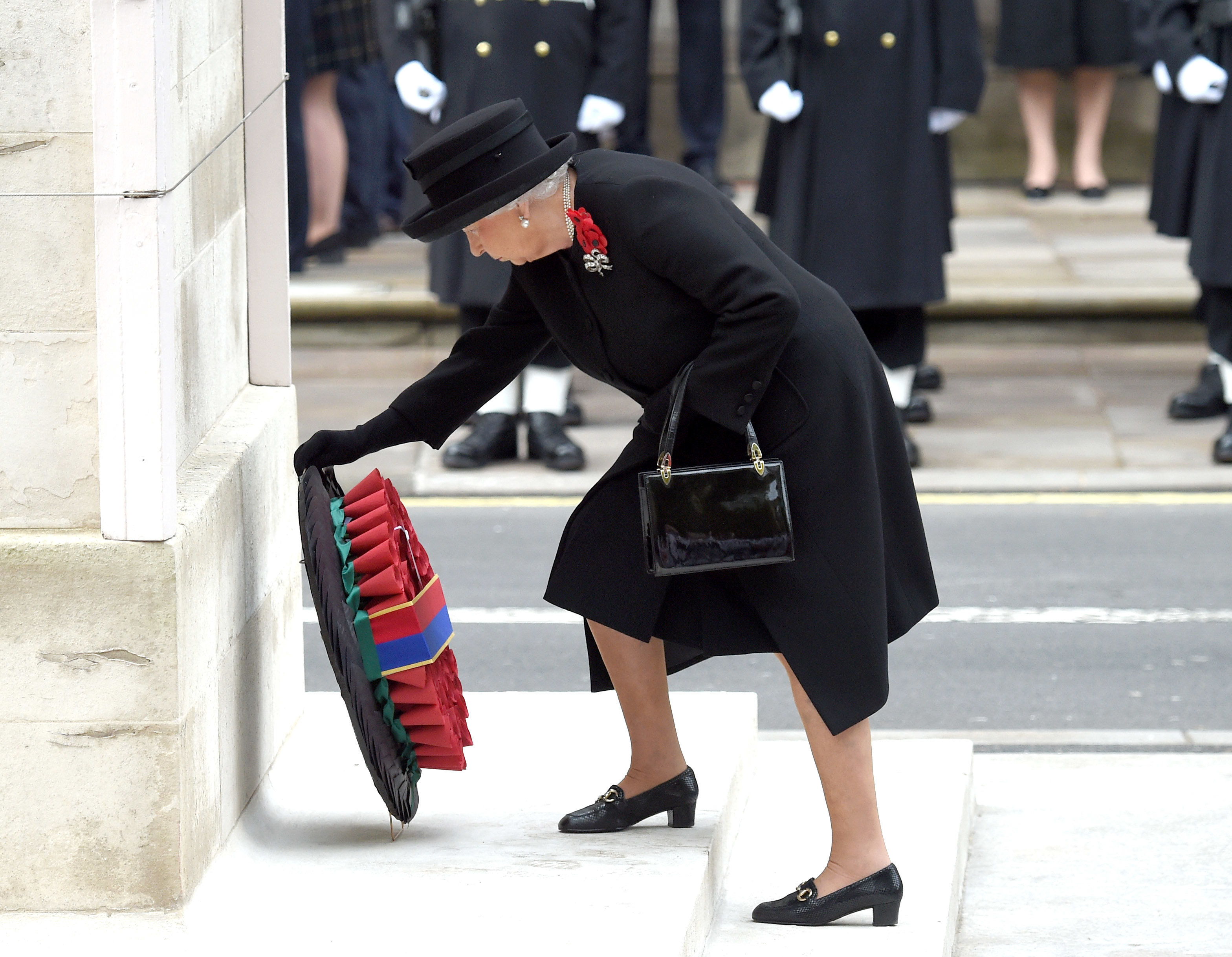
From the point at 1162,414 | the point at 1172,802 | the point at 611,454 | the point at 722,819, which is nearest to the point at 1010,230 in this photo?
the point at 1162,414

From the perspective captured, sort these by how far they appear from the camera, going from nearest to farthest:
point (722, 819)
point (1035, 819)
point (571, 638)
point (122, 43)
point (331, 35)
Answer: point (122, 43)
point (722, 819)
point (1035, 819)
point (571, 638)
point (331, 35)

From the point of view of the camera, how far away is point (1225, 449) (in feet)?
25.3

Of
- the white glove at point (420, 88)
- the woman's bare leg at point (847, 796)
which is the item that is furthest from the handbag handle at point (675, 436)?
the white glove at point (420, 88)

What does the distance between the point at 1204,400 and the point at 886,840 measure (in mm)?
4836

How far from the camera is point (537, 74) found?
7516 millimetres

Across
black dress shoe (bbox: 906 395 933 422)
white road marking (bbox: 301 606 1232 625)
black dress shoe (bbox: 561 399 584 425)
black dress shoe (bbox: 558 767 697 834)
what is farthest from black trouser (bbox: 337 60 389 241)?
black dress shoe (bbox: 558 767 697 834)

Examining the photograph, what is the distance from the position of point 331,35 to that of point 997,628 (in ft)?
19.3

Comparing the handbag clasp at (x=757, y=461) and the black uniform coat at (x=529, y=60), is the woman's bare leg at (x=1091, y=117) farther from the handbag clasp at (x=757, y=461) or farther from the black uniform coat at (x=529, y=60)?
the handbag clasp at (x=757, y=461)

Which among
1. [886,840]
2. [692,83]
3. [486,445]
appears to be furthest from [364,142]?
[886,840]

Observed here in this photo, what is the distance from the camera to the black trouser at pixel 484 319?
7781mm

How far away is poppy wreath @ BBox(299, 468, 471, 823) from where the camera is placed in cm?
358

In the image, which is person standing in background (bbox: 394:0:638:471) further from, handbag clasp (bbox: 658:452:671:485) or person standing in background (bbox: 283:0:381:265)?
handbag clasp (bbox: 658:452:671:485)

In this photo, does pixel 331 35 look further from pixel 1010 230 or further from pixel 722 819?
pixel 722 819

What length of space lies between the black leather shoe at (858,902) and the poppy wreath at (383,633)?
0.67m
